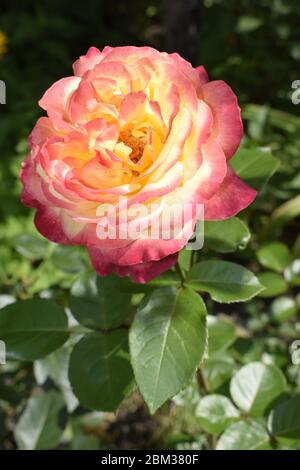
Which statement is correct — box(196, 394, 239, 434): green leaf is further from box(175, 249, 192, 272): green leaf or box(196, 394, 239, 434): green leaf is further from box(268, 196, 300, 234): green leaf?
box(268, 196, 300, 234): green leaf

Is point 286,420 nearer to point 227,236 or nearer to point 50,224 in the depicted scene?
point 227,236

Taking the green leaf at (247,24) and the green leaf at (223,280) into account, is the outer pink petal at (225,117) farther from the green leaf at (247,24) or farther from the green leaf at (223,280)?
the green leaf at (247,24)

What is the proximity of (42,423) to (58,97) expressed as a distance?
0.62 m

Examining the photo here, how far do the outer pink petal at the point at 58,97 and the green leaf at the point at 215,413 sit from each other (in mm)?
475

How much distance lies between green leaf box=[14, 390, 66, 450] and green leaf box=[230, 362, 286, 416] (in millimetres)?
320

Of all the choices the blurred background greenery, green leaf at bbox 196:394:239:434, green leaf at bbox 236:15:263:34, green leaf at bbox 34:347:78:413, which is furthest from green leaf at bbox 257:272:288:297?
green leaf at bbox 236:15:263:34

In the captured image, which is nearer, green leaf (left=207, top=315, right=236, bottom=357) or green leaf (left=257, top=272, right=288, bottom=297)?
green leaf (left=207, top=315, right=236, bottom=357)

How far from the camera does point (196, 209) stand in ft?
1.84

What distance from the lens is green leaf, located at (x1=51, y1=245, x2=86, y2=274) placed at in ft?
3.33

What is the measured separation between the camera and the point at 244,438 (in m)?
0.80

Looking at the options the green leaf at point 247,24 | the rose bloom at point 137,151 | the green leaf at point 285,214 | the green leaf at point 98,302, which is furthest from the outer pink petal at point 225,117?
the green leaf at point 247,24

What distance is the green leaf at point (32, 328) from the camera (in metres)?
0.75

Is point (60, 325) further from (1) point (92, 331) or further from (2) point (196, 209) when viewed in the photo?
(2) point (196, 209)

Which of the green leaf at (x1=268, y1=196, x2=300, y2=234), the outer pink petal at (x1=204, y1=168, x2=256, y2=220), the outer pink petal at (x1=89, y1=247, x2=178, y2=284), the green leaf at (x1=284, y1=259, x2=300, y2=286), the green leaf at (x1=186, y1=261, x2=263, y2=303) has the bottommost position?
the green leaf at (x1=268, y1=196, x2=300, y2=234)
